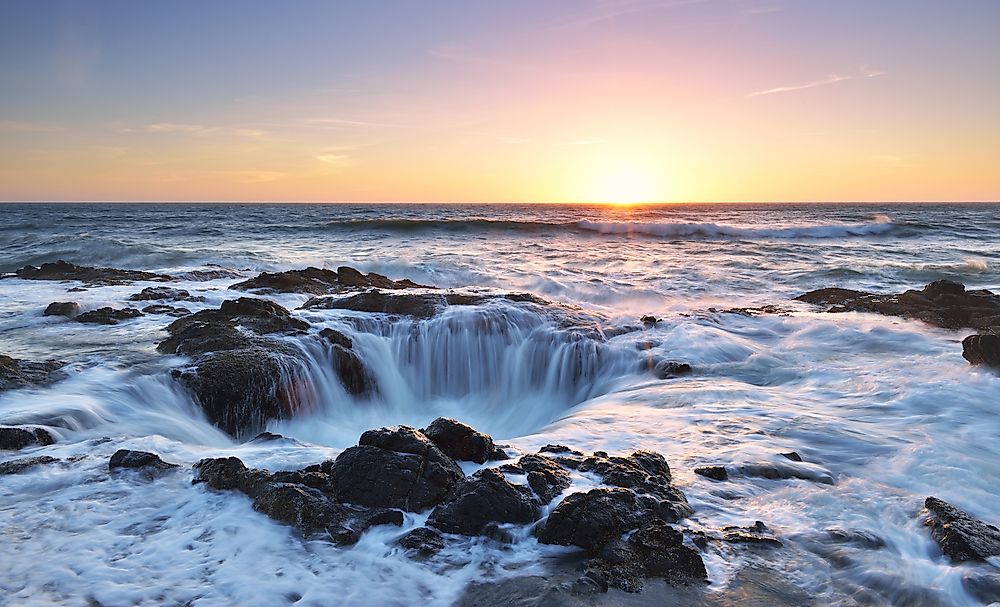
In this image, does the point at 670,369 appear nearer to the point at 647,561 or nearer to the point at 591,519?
the point at 591,519

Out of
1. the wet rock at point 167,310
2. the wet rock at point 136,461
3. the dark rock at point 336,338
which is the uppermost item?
the wet rock at point 167,310

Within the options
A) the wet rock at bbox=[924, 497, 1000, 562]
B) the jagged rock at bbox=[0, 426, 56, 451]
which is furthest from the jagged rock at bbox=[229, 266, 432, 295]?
the wet rock at bbox=[924, 497, 1000, 562]

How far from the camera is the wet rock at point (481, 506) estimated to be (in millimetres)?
3689

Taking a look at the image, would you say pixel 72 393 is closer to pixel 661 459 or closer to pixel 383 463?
pixel 383 463

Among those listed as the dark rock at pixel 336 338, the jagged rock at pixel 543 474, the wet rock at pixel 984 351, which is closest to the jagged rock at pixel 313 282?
the dark rock at pixel 336 338

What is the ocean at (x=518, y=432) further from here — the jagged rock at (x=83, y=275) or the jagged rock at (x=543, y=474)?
the jagged rock at (x=83, y=275)

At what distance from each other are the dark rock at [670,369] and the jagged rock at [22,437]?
6955 millimetres

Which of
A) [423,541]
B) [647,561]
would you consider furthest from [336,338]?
[647,561]

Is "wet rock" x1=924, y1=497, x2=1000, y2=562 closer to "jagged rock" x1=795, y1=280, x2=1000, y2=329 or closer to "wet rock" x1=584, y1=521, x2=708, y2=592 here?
"wet rock" x1=584, y1=521, x2=708, y2=592

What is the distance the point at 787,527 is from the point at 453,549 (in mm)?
2240

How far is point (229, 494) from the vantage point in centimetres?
401

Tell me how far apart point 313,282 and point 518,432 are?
747 cm

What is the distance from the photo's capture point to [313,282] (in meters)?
13.4

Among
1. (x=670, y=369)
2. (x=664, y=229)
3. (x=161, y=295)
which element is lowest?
(x=670, y=369)
